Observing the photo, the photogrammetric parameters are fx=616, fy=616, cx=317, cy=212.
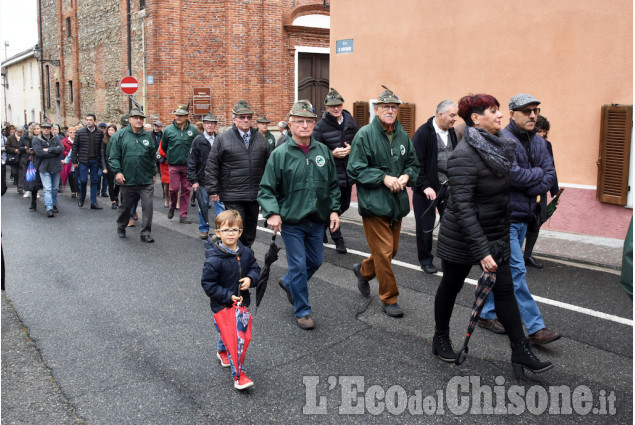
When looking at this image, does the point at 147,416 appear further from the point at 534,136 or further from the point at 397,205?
the point at 534,136

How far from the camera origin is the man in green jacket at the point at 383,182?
542cm

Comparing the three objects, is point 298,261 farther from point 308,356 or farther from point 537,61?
point 537,61

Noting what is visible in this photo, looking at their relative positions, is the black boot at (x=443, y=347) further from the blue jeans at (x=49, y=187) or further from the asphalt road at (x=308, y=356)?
the blue jeans at (x=49, y=187)

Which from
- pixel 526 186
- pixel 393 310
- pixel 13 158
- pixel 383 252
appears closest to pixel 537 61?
pixel 526 186

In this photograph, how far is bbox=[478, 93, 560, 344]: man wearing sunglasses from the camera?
4750 millimetres

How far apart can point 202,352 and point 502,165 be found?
8.55ft

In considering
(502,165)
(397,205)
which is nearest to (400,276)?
(397,205)

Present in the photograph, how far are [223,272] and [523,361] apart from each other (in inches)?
83.1

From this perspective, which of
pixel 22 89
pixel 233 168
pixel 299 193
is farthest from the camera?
pixel 22 89

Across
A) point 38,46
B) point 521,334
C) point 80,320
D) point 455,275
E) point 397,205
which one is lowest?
point 80,320

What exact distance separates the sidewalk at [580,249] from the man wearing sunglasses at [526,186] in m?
3.24

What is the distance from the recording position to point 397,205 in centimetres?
546

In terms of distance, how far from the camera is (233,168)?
6898 mm

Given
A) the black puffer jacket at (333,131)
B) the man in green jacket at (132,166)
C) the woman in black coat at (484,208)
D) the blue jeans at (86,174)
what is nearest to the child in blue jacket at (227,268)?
the woman in black coat at (484,208)
